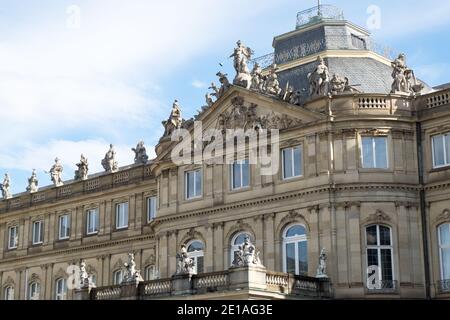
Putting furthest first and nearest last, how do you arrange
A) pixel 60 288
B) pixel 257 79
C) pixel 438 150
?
1. pixel 60 288
2. pixel 257 79
3. pixel 438 150

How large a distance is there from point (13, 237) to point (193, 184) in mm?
21028

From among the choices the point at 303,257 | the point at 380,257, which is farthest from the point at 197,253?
the point at 380,257

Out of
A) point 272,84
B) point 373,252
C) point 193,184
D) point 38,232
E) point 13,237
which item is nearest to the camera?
point 373,252

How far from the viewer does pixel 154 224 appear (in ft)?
160

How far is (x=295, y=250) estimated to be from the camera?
42219mm

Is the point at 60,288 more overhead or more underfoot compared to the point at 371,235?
more underfoot

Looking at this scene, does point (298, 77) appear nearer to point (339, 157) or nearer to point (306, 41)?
point (306, 41)

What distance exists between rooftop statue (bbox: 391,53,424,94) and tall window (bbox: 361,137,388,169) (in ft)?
8.59

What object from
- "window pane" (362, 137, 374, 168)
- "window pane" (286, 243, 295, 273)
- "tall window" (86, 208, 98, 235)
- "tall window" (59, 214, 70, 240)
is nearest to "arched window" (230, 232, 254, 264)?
"window pane" (286, 243, 295, 273)

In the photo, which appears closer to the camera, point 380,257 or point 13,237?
point 380,257

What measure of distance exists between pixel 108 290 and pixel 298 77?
14934 mm

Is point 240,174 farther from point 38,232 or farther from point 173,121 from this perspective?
point 38,232

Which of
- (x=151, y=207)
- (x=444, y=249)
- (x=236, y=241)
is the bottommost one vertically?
(x=444, y=249)

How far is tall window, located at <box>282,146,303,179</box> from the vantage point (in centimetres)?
4284
